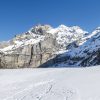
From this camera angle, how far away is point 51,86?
21.4 m

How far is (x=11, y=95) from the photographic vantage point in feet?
66.4

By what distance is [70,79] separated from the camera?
76.4 ft

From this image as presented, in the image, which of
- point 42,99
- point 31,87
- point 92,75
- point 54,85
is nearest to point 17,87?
point 31,87

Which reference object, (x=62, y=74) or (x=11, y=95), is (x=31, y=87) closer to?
(x=11, y=95)

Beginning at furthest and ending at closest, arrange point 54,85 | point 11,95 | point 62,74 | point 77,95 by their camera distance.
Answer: point 62,74
point 54,85
point 11,95
point 77,95

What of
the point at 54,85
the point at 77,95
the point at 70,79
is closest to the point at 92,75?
the point at 70,79

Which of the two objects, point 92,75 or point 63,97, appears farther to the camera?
point 92,75

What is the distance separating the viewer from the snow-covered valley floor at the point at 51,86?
62.7ft

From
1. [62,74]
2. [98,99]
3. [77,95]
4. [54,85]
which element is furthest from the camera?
[62,74]

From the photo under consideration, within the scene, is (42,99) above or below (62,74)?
below

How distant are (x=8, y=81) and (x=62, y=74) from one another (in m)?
4.86

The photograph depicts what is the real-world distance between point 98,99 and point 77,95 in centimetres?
161

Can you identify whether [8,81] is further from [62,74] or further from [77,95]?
[77,95]

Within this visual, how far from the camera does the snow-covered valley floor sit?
62.7 feet
